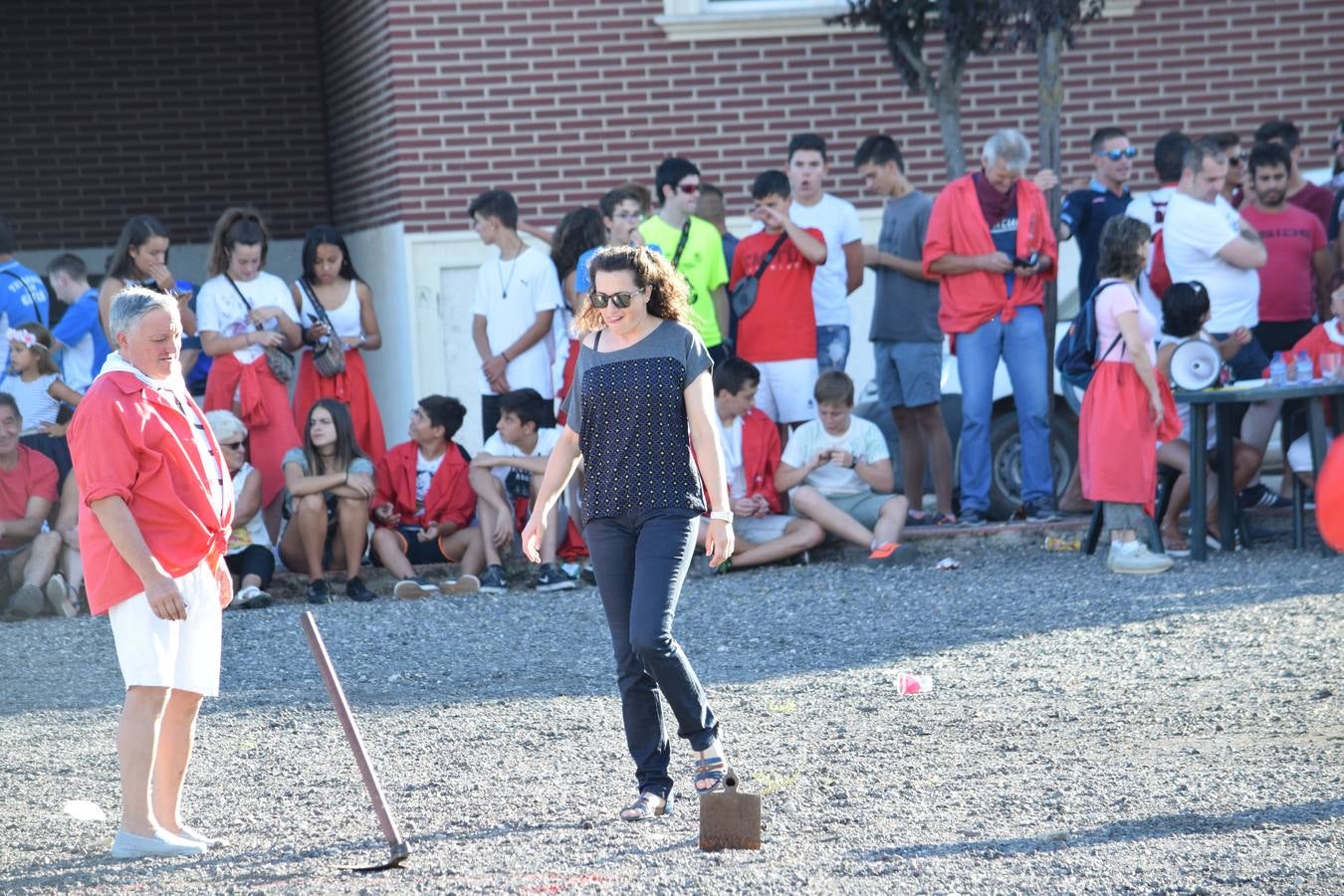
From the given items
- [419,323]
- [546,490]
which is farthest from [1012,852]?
[419,323]

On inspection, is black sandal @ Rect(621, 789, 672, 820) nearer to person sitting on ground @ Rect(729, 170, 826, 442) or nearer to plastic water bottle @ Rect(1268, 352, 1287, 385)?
person sitting on ground @ Rect(729, 170, 826, 442)

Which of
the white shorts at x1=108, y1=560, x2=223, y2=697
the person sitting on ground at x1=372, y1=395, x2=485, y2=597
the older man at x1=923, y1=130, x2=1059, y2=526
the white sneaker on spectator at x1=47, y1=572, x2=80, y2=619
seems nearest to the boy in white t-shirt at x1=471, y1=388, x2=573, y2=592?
the person sitting on ground at x1=372, y1=395, x2=485, y2=597

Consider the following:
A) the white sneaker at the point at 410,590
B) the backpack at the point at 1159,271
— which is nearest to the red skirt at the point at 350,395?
the white sneaker at the point at 410,590

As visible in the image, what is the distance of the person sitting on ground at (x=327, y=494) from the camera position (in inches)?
384

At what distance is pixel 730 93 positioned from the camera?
43.1 ft

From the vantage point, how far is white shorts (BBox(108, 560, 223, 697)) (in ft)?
16.9

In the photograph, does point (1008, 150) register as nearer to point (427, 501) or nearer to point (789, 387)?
point (789, 387)

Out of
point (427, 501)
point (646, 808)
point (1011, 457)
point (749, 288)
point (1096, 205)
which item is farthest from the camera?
point (1011, 457)

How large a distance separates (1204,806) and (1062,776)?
20.4 inches

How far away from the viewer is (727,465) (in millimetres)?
9898

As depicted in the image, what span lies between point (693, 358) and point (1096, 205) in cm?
612

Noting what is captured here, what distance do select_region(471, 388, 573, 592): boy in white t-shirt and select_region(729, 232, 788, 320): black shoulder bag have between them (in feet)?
4.12

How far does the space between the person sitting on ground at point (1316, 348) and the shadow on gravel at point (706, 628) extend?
1.58 ft

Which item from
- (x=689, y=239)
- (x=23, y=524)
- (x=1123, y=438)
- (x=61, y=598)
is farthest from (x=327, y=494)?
(x=1123, y=438)
